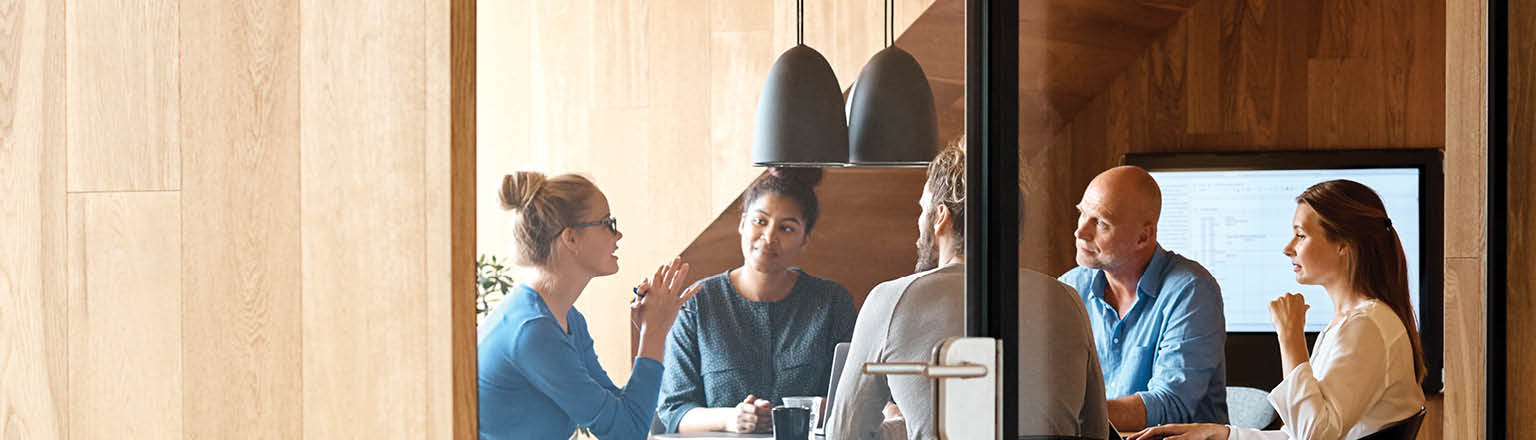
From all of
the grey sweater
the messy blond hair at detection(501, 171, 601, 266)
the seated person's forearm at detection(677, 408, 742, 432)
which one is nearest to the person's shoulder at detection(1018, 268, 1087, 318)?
the grey sweater

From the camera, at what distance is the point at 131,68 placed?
59.8 inches

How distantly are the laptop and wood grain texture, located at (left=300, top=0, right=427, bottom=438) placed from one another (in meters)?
0.52

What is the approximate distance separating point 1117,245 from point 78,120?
134 centimetres

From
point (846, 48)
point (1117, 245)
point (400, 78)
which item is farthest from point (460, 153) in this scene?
point (1117, 245)

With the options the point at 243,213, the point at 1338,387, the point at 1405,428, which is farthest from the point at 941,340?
the point at 243,213

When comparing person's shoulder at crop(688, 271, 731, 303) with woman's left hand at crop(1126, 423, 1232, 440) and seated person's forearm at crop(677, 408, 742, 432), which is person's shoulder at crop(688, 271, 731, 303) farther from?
woman's left hand at crop(1126, 423, 1232, 440)

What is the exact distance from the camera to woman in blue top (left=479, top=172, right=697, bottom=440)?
1.61 metres

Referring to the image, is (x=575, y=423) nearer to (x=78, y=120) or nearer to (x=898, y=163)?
(x=898, y=163)

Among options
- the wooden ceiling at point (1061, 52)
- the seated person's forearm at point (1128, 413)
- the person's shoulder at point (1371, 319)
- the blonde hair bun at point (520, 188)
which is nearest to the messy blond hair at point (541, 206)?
the blonde hair bun at point (520, 188)

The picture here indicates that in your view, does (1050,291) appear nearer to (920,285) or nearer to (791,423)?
(920,285)

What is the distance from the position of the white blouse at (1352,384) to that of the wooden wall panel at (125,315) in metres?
1.38

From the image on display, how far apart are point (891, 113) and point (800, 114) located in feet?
0.40

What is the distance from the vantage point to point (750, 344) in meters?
1.71

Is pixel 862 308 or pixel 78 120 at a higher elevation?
pixel 78 120
